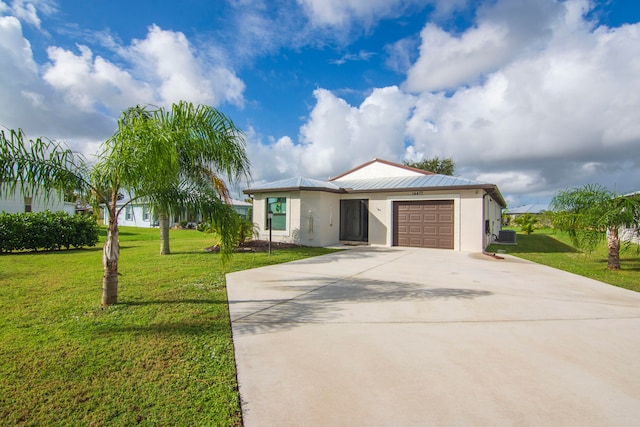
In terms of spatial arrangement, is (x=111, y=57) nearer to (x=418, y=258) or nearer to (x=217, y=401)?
(x=217, y=401)

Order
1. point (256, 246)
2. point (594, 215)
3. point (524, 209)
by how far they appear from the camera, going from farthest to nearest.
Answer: point (524, 209)
point (256, 246)
point (594, 215)

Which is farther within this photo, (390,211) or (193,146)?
(390,211)

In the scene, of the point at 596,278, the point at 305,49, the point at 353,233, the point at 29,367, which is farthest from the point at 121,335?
the point at 353,233

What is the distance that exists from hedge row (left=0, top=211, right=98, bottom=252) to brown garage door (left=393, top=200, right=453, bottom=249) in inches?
533

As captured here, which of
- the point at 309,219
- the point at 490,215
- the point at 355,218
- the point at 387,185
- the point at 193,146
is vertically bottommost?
the point at 309,219

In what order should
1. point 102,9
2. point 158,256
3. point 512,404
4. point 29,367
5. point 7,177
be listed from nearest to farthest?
point 512,404
point 29,367
point 7,177
point 102,9
point 158,256

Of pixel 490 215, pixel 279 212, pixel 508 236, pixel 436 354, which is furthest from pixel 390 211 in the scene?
pixel 436 354

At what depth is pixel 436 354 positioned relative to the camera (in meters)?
3.53

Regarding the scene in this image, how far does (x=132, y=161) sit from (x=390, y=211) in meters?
12.4

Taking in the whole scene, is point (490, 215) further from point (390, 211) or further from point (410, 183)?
point (390, 211)

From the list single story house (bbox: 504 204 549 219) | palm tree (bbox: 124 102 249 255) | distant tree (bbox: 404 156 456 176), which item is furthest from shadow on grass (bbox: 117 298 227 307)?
single story house (bbox: 504 204 549 219)

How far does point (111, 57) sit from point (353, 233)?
1437 cm

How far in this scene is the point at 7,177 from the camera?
4.37m

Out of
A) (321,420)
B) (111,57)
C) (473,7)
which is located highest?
(473,7)
